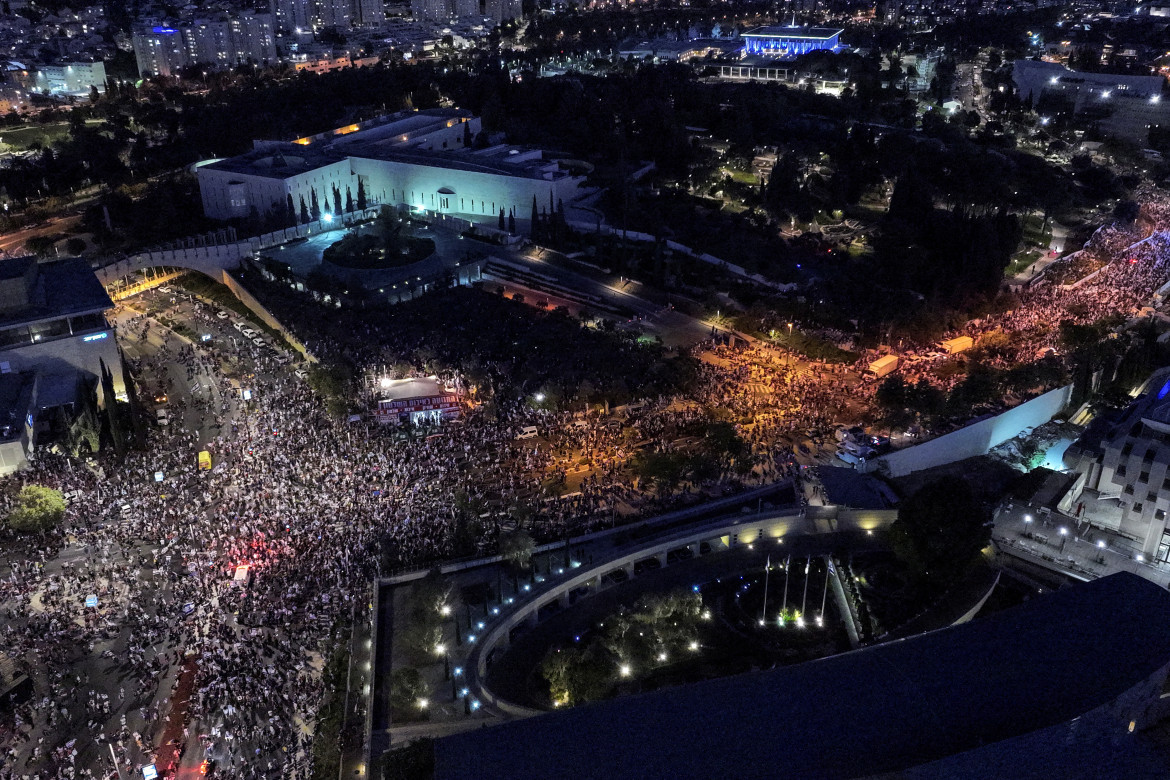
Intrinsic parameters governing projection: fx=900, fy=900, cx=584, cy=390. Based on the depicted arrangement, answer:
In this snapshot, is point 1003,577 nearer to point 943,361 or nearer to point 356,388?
point 943,361

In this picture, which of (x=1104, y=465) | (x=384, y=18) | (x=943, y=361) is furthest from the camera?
Answer: (x=384, y=18)

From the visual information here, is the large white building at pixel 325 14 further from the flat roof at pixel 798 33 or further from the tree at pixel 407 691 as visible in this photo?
the tree at pixel 407 691

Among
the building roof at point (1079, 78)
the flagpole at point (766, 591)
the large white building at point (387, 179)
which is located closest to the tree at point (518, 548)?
the flagpole at point (766, 591)

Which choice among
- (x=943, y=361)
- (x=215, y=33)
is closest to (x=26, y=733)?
(x=943, y=361)

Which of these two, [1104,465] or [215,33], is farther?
[215,33]

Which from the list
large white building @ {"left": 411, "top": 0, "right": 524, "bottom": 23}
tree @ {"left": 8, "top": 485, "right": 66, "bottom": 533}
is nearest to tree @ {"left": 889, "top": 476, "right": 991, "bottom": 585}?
tree @ {"left": 8, "top": 485, "right": 66, "bottom": 533}

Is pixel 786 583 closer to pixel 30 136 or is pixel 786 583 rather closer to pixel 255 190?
pixel 255 190
